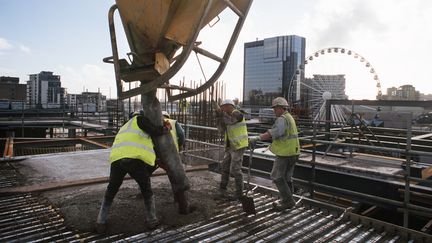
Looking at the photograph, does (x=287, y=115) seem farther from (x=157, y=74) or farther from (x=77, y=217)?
(x=77, y=217)

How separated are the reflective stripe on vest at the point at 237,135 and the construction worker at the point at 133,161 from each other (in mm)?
1938

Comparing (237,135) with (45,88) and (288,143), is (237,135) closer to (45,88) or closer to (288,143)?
(288,143)

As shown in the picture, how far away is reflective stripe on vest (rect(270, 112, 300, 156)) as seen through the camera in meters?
5.19

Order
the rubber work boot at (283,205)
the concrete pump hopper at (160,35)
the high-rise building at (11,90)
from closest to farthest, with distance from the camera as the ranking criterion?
the concrete pump hopper at (160,35) → the rubber work boot at (283,205) → the high-rise building at (11,90)

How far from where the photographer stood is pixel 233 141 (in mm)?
5746

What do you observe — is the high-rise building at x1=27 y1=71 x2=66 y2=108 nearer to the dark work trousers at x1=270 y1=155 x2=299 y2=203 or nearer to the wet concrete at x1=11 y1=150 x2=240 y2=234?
the wet concrete at x1=11 y1=150 x2=240 y2=234

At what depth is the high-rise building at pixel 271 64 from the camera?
58000mm

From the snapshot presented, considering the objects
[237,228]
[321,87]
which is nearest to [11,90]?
[321,87]

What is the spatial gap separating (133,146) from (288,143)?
98.8 inches

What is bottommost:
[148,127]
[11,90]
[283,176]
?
[283,176]

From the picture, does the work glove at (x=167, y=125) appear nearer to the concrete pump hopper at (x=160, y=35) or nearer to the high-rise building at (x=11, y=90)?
the concrete pump hopper at (x=160, y=35)

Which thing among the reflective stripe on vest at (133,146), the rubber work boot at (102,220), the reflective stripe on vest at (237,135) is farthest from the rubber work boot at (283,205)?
the rubber work boot at (102,220)

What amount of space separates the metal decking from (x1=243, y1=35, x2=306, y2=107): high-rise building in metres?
46.1

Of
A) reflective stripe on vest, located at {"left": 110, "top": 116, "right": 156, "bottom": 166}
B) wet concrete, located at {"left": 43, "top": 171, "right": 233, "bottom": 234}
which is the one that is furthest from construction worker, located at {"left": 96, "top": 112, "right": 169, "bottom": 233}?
wet concrete, located at {"left": 43, "top": 171, "right": 233, "bottom": 234}
